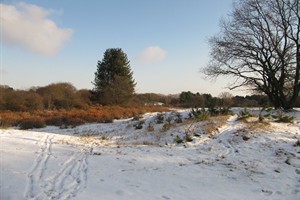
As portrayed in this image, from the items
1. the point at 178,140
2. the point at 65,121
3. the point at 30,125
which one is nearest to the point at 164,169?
the point at 178,140

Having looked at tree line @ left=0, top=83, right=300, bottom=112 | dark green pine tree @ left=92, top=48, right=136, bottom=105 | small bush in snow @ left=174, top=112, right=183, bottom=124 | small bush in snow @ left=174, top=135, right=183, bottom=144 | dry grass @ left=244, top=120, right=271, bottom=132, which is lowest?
small bush in snow @ left=174, top=135, right=183, bottom=144

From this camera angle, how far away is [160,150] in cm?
951

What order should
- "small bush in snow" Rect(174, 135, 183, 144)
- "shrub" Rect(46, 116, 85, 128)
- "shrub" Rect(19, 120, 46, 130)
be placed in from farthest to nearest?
"shrub" Rect(46, 116, 85, 128)
"shrub" Rect(19, 120, 46, 130)
"small bush in snow" Rect(174, 135, 183, 144)

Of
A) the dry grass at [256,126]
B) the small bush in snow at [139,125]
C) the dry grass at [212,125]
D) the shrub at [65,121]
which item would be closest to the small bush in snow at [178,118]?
the small bush in snow at [139,125]

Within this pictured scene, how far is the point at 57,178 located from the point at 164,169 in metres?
2.62

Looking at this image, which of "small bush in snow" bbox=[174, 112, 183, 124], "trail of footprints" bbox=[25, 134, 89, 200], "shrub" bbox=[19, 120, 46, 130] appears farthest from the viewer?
"shrub" bbox=[19, 120, 46, 130]

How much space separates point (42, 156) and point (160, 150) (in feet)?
11.9

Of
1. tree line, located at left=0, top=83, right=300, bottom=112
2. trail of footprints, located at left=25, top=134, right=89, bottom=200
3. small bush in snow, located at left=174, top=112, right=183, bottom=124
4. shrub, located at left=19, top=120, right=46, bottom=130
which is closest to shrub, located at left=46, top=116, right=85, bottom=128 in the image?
shrub, located at left=19, top=120, right=46, bottom=130

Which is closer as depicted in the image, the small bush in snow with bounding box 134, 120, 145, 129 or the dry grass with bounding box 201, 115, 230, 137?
the dry grass with bounding box 201, 115, 230, 137

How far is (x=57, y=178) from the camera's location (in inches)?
248

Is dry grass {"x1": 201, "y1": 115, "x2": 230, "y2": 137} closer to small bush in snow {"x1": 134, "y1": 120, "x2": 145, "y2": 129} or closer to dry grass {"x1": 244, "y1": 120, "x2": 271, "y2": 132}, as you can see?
dry grass {"x1": 244, "y1": 120, "x2": 271, "y2": 132}

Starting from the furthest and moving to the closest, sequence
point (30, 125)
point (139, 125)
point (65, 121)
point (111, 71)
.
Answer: point (111, 71) < point (65, 121) < point (30, 125) < point (139, 125)

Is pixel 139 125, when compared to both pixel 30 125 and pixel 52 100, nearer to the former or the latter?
pixel 30 125

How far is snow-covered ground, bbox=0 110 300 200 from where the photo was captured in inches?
227
